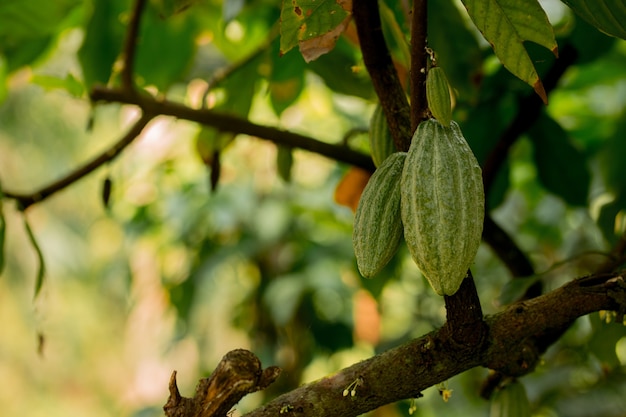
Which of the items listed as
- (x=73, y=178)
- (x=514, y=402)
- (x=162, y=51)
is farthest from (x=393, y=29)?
(x=162, y=51)

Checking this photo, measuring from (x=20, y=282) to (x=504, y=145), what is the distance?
763 cm

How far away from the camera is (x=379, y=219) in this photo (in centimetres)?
64

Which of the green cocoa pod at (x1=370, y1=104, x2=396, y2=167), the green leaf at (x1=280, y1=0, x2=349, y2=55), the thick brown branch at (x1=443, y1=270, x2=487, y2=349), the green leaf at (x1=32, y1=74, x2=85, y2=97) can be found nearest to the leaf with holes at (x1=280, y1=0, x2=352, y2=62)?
the green leaf at (x1=280, y1=0, x2=349, y2=55)

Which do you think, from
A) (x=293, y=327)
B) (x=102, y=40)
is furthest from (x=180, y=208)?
(x=102, y=40)

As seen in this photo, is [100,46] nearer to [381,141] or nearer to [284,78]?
Result: [284,78]

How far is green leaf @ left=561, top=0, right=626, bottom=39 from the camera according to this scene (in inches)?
26.7

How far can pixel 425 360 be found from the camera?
67cm

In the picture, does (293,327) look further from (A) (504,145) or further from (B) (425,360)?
(B) (425,360)

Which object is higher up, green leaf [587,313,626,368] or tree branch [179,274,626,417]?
tree branch [179,274,626,417]

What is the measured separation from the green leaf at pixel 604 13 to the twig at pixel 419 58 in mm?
126

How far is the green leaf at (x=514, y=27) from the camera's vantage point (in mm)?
643

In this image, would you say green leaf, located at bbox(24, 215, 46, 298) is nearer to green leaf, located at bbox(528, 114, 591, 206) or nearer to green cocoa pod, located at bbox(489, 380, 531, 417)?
green cocoa pod, located at bbox(489, 380, 531, 417)

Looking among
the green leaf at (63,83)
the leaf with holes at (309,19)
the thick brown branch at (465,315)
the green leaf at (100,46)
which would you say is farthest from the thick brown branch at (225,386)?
the green leaf at (100,46)

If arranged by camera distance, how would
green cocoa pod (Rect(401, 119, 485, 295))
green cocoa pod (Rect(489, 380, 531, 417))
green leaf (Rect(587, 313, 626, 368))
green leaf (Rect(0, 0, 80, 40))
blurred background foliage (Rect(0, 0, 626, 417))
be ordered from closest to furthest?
green cocoa pod (Rect(401, 119, 485, 295)) → green cocoa pod (Rect(489, 380, 531, 417)) → green leaf (Rect(587, 313, 626, 368)) → blurred background foliage (Rect(0, 0, 626, 417)) → green leaf (Rect(0, 0, 80, 40))
